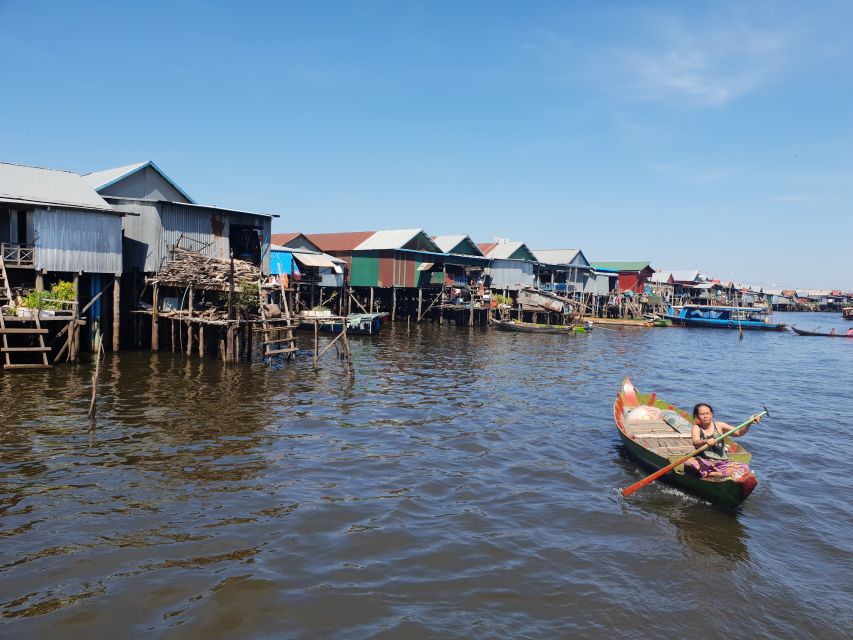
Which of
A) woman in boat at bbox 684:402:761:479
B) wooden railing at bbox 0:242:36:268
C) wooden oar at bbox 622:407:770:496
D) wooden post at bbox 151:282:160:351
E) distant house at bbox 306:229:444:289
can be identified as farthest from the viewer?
distant house at bbox 306:229:444:289

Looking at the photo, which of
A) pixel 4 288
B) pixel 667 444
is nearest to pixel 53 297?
pixel 4 288

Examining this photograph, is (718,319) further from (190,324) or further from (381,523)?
(381,523)

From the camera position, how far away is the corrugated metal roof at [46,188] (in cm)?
2186

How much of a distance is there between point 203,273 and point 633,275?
201 feet

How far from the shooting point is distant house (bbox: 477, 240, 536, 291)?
5226 centimetres

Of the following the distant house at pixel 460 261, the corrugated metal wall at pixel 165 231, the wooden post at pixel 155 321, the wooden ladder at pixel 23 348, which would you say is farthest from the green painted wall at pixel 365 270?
the wooden ladder at pixel 23 348

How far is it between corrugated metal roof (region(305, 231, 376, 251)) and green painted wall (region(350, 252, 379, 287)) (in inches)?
49.2

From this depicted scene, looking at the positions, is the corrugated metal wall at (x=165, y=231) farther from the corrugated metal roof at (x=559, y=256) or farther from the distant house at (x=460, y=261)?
the corrugated metal roof at (x=559, y=256)

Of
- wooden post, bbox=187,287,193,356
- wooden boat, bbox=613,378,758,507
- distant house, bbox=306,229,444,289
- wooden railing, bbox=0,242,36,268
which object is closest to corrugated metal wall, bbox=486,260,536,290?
distant house, bbox=306,229,444,289

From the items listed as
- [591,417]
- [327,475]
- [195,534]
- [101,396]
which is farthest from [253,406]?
[591,417]

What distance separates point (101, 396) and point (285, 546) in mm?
Answer: 11531

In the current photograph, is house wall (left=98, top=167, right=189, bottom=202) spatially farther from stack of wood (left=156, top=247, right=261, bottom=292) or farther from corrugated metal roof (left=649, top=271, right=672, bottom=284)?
corrugated metal roof (left=649, top=271, right=672, bottom=284)

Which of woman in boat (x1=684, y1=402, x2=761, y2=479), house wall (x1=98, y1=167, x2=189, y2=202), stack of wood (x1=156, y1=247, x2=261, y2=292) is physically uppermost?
house wall (x1=98, y1=167, x2=189, y2=202)

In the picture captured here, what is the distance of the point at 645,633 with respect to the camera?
6.98 metres
